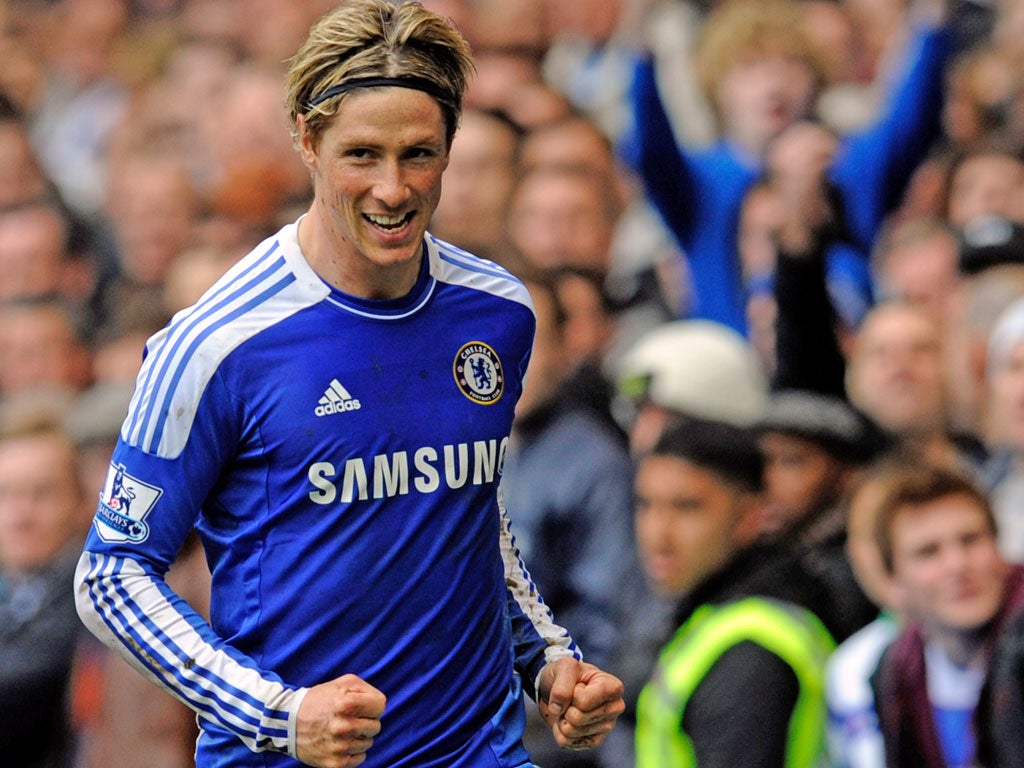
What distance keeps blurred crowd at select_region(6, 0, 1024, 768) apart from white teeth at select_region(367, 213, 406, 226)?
225 centimetres

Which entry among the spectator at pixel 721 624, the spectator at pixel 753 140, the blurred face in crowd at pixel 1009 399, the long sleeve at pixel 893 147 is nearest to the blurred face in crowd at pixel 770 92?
the spectator at pixel 753 140

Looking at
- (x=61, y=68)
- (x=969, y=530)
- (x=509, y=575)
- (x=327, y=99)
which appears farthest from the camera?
(x=61, y=68)

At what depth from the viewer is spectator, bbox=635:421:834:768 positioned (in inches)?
177

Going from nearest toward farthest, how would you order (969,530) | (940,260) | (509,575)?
(509,575)
(969,530)
(940,260)

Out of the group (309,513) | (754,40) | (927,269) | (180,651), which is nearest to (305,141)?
(309,513)

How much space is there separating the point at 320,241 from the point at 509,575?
77 cm

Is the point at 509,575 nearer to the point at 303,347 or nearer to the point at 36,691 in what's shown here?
the point at 303,347

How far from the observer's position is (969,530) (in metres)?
5.03

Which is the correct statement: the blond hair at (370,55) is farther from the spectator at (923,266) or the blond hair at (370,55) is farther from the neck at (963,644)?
the spectator at (923,266)

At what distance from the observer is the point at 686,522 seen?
5.14m

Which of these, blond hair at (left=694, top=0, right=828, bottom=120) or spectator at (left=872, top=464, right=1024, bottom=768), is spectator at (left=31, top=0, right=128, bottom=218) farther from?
spectator at (left=872, top=464, right=1024, bottom=768)

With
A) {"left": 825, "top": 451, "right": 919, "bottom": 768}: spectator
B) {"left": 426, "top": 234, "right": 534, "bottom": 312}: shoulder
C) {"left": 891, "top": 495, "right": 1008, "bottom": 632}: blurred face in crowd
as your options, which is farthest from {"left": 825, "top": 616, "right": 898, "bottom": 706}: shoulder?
{"left": 426, "top": 234, "right": 534, "bottom": 312}: shoulder

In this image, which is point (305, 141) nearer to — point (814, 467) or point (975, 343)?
point (814, 467)

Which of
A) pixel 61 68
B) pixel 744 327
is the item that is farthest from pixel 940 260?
pixel 61 68
